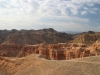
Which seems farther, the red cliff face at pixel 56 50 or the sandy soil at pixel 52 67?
the red cliff face at pixel 56 50

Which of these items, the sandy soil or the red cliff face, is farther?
the red cliff face

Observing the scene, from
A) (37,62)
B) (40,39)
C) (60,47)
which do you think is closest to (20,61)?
(37,62)

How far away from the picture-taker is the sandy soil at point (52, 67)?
1739 centimetres

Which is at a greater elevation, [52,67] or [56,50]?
[56,50]

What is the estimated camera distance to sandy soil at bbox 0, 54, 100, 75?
17391 mm

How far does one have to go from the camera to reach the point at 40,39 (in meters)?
99.8

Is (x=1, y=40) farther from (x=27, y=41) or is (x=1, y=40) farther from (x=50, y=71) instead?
(x=50, y=71)

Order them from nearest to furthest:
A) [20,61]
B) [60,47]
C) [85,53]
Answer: [20,61], [85,53], [60,47]

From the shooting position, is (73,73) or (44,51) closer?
(73,73)

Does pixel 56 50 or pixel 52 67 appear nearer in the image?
pixel 52 67

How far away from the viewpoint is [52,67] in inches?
761

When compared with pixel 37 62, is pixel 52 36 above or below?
above

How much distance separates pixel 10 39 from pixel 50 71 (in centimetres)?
7471

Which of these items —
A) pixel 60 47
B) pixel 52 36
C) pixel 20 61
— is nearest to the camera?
pixel 20 61
